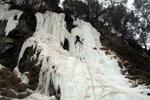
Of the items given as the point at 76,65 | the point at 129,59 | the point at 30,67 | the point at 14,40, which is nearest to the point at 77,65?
the point at 76,65

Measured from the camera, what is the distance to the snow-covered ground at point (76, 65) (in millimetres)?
14923

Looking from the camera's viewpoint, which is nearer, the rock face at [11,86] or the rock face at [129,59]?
the rock face at [11,86]

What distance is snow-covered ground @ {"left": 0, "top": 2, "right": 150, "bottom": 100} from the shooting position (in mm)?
14923

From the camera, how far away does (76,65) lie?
17641 mm

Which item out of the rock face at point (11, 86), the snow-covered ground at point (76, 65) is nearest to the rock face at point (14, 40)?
the snow-covered ground at point (76, 65)

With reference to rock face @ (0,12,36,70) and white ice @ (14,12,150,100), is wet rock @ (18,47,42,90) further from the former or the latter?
rock face @ (0,12,36,70)

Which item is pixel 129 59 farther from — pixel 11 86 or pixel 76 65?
pixel 11 86

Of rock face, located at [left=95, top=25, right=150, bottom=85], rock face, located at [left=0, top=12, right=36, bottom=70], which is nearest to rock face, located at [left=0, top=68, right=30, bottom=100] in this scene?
rock face, located at [left=0, top=12, right=36, bottom=70]

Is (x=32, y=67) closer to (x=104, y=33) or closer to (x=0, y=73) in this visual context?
(x=0, y=73)

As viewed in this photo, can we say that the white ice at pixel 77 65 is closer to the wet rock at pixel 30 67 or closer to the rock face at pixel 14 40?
the wet rock at pixel 30 67

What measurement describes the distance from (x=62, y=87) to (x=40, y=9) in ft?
35.9

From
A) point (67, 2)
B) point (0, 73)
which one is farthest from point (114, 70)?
point (67, 2)

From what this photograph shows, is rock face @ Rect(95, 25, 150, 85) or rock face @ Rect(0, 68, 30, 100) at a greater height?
rock face @ Rect(95, 25, 150, 85)

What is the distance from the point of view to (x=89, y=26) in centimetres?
2469
